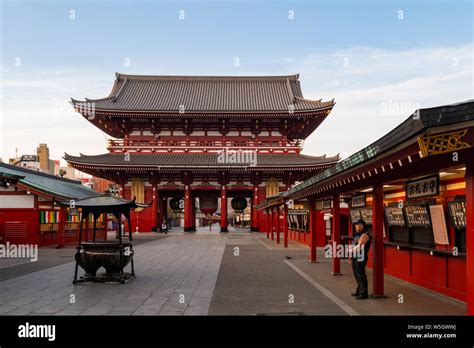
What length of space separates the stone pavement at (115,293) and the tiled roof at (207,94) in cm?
3042

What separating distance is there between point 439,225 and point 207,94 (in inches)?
1646

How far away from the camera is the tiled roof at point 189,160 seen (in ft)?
141

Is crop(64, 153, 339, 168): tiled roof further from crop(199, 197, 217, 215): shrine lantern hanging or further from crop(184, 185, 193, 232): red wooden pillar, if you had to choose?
crop(199, 197, 217, 215): shrine lantern hanging

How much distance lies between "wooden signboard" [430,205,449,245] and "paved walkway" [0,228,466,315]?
144 cm

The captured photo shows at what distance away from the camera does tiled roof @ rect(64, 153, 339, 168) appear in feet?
141

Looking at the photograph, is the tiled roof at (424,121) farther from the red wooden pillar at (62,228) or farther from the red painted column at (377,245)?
the red wooden pillar at (62,228)

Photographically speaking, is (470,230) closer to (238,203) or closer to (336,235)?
(336,235)

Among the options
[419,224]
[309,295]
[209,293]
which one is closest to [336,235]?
[419,224]

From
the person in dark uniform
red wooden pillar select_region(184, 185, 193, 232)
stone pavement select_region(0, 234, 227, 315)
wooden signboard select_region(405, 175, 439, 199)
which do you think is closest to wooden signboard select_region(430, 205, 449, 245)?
wooden signboard select_region(405, 175, 439, 199)

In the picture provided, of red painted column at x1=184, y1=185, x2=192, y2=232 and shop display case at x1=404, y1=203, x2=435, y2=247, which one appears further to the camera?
red painted column at x1=184, y1=185, x2=192, y2=232

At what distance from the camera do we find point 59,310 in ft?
32.4

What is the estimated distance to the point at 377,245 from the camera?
11.5 meters
